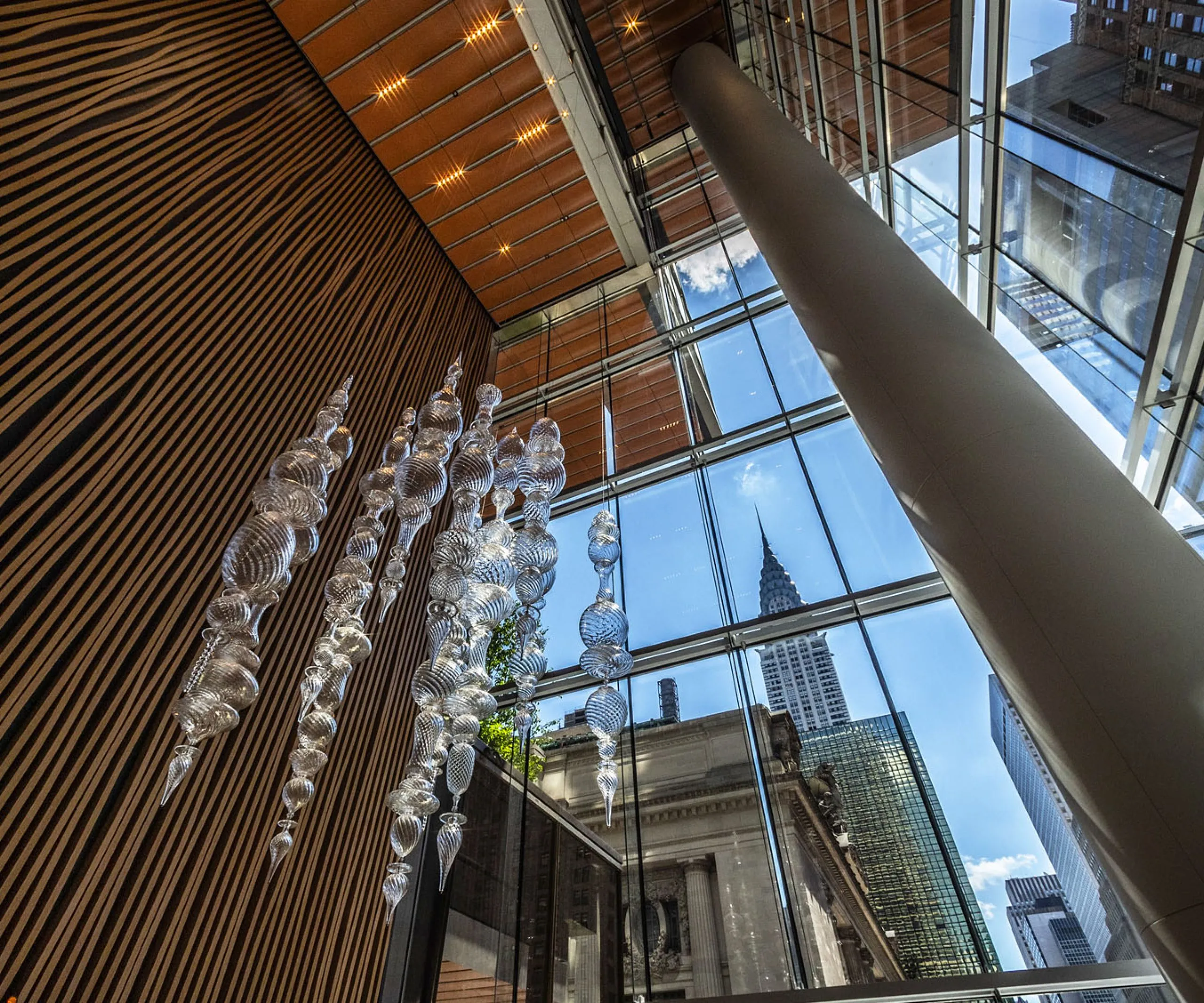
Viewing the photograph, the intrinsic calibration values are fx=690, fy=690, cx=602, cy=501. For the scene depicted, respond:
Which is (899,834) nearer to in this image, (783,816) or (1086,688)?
(783,816)

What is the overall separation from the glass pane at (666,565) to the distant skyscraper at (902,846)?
1.81m

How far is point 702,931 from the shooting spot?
5023 mm

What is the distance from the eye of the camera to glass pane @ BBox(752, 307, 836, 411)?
26.4 feet

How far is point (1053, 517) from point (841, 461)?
536 cm

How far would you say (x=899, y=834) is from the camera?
15.9ft

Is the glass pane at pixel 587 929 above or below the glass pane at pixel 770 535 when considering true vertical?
below

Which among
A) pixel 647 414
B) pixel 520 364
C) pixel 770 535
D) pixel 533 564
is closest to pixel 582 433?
pixel 647 414

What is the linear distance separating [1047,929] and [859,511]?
3.62 metres

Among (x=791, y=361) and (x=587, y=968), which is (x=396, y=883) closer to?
(x=587, y=968)

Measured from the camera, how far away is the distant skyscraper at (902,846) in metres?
4.34

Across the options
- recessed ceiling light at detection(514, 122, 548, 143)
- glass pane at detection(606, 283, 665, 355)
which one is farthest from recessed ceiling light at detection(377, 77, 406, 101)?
glass pane at detection(606, 283, 665, 355)

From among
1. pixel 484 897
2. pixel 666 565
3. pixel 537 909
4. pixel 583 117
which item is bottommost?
pixel 537 909

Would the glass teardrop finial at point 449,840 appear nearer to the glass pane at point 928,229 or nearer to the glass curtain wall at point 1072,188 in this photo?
the glass curtain wall at point 1072,188

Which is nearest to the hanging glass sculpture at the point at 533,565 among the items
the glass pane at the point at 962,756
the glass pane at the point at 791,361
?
the glass pane at the point at 962,756
